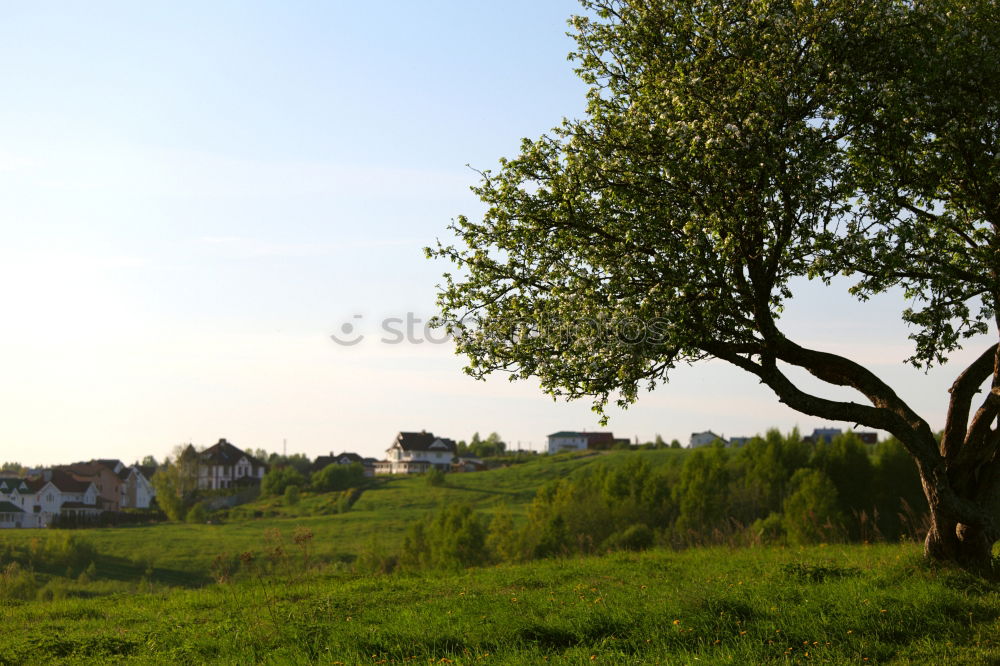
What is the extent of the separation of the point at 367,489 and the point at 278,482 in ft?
57.4

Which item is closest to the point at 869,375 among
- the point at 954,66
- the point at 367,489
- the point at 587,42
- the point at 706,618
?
the point at 954,66

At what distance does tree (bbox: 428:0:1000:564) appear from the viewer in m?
16.3

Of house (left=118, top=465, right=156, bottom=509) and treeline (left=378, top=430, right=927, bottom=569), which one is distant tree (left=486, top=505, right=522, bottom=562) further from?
house (left=118, top=465, right=156, bottom=509)

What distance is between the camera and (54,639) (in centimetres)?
1405

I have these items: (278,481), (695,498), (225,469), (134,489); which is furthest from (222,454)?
(695,498)

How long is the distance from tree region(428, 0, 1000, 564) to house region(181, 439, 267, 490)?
582ft

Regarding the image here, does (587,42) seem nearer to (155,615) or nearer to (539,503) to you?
(155,615)

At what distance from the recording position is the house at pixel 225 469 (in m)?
188

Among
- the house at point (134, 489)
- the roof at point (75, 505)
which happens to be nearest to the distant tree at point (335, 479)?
the house at point (134, 489)

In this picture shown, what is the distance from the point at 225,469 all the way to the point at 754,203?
626ft

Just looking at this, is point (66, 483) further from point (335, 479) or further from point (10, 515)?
point (335, 479)

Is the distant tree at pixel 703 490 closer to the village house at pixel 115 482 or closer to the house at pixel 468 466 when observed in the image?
the house at pixel 468 466

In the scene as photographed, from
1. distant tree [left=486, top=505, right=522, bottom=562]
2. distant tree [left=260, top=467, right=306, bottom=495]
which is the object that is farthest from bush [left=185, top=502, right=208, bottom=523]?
distant tree [left=486, top=505, right=522, bottom=562]

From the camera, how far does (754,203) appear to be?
1677cm
